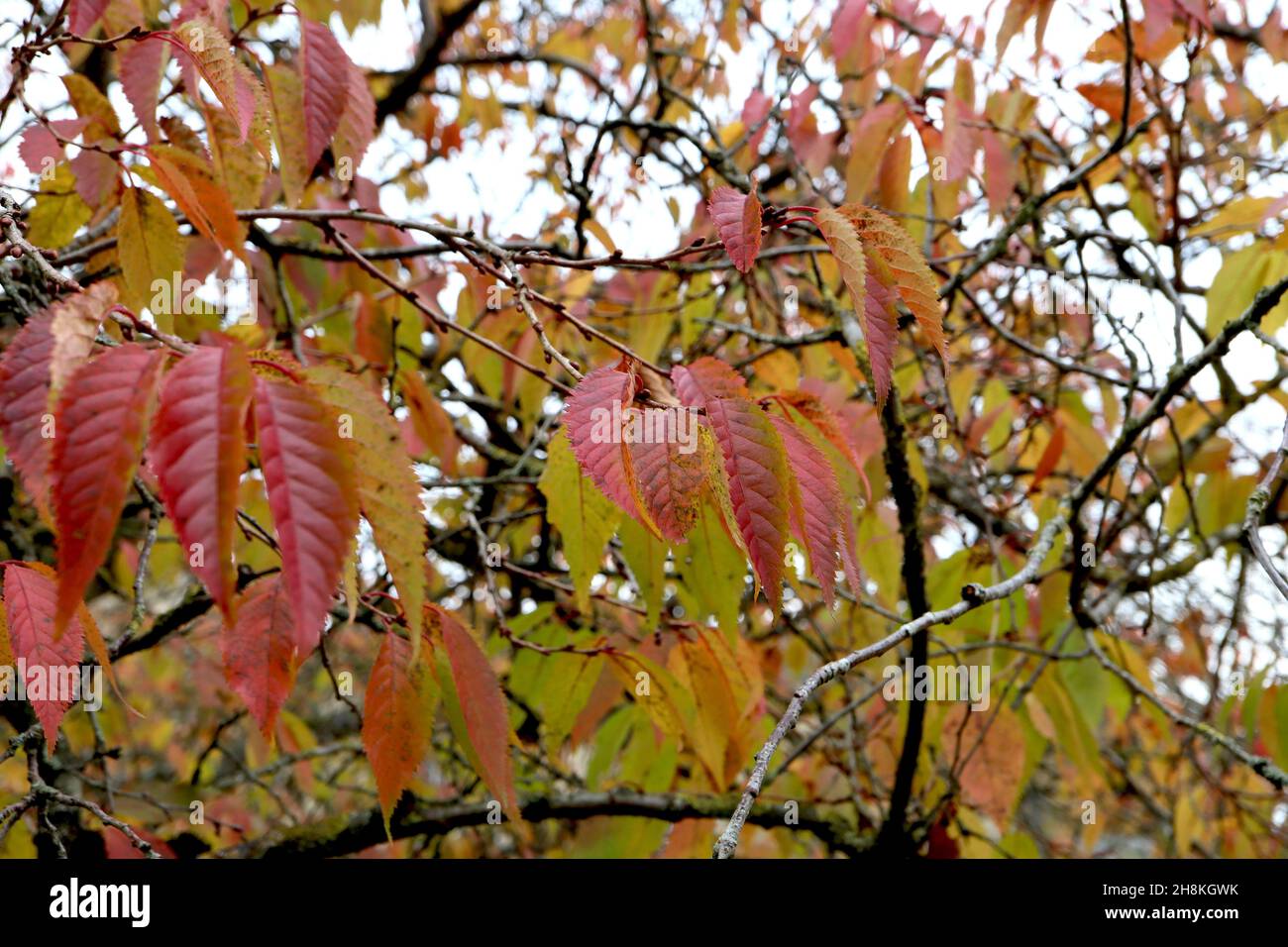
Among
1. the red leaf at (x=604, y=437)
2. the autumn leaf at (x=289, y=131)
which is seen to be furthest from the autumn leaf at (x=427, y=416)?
the red leaf at (x=604, y=437)

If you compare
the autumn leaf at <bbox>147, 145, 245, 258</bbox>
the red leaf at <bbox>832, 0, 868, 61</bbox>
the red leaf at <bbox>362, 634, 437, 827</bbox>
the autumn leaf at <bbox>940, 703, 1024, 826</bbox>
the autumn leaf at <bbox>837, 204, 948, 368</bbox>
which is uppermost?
the red leaf at <bbox>832, 0, 868, 61</bbox>

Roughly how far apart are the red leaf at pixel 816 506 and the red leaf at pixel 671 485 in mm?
95

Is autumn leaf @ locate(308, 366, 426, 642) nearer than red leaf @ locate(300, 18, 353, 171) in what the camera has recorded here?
Yes

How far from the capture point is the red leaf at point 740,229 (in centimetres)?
92

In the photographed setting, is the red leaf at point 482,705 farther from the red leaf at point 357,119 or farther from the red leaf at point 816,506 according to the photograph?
the red leaf at point 357,119

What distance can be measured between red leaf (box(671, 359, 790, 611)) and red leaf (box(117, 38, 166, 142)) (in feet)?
2.92

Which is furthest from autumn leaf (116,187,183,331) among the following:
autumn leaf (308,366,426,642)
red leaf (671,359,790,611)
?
red leaf (671,359,790,611)

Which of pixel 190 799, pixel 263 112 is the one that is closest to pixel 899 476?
pixel 263 112

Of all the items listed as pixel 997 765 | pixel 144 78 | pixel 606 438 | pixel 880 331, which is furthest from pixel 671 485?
pixel 997 765

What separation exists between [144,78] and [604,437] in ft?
2.88

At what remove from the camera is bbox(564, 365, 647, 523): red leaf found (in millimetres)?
870

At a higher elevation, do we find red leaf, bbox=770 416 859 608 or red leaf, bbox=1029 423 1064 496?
red leaf, bbox=1029 423 1064 496

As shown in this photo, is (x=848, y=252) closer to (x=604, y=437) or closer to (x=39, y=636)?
(x=604, y=437)

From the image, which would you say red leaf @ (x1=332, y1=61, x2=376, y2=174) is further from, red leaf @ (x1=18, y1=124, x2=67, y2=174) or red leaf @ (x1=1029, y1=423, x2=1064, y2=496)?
red leaf @ (x1=1029, y1=423, x2=1064, y2=496)
